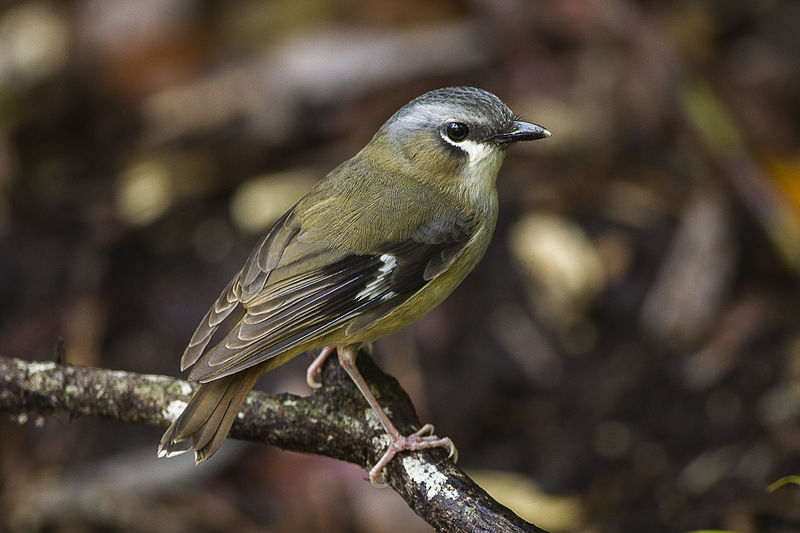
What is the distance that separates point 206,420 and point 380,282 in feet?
2.67

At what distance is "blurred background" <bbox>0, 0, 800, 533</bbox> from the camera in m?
5.33

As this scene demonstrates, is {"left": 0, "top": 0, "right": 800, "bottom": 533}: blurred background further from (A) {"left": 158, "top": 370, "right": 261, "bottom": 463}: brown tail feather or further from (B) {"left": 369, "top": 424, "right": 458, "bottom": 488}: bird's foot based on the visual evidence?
(A) {"left": 158, "top": 370, "right": 261, "bottom": 463}: brown tail feather

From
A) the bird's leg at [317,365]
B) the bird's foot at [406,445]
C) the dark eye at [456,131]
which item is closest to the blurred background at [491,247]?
the bird's leg at [317,365]

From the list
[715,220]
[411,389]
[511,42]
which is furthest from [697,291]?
[511,42]

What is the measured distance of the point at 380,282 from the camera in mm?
3725

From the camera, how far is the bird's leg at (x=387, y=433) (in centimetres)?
338

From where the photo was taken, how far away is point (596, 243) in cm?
623

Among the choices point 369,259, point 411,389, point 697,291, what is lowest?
point 411,389

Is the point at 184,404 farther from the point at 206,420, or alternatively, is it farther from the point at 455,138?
the point at 455,138

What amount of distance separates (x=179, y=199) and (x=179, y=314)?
0.96 m

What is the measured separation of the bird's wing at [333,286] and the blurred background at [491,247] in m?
1.87

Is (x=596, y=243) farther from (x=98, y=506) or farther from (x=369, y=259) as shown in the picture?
(x=98, y=506)

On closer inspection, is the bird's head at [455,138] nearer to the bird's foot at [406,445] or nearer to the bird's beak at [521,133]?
the bird's beak at [521,133]

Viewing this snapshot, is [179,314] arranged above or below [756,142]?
below
